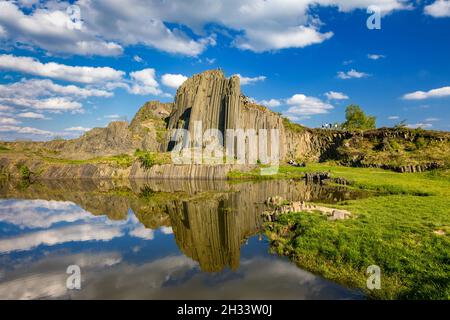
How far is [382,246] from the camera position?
19.1 meters

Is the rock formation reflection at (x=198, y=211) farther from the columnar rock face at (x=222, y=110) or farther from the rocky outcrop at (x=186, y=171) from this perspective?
the columnar rock face at (x=222, y=110)

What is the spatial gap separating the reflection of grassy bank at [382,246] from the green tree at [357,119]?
12036 centimetres

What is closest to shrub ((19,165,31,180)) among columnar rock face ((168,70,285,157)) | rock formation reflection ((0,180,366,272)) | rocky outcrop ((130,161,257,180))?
rock formation reflection ((0,180,366,272))

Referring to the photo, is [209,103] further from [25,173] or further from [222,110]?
[25,173]

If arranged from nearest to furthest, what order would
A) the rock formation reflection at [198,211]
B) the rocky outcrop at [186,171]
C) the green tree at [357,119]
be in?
the rock formation reflection at [198,211]
the rocky outcrop at [186,171]
the green tree at [357,119]

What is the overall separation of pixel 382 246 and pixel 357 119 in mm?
137512

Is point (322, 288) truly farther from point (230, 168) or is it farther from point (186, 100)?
point (186, 100)

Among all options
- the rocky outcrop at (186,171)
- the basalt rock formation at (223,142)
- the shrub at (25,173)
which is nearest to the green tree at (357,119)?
the basalt rock formation at (223,142)

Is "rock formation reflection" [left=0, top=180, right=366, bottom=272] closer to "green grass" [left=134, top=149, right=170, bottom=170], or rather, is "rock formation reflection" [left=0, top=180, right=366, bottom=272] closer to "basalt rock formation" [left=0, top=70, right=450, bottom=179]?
"green grass" [left=134, top=149, right=170, bottom=170]

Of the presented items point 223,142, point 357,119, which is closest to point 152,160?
point 223,142

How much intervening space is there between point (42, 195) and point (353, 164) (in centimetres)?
9009

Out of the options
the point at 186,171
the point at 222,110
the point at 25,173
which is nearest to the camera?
the point at 186,171

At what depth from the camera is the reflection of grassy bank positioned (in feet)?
50.2

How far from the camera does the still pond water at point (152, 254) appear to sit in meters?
17.1
